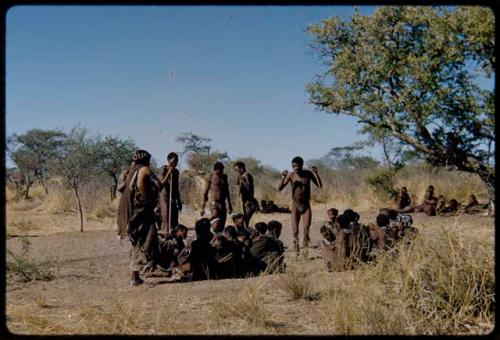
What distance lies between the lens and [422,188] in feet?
72.1

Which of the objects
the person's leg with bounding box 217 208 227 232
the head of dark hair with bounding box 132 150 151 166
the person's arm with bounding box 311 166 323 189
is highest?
the head of dark hair with bounding box 132 150 151 166

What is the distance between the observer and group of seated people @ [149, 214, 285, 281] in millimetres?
8758

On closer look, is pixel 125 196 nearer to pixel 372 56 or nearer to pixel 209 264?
pixel 209 264

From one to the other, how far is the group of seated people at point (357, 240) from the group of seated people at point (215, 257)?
2.30 feet

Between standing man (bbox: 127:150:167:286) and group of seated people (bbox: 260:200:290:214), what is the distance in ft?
42.9

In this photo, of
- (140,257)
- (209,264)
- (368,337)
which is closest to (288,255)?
(209,264)

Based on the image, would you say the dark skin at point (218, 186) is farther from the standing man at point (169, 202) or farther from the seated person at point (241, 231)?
the seated person at point (241, 231)

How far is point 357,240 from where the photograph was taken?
323 inches

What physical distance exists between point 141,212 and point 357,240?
9.55ft

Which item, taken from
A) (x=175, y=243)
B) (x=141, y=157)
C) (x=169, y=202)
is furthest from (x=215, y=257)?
(x=169, y=202)

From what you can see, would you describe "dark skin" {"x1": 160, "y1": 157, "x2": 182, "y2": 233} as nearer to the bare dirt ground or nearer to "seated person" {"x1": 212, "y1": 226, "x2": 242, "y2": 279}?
the bare dirt ground

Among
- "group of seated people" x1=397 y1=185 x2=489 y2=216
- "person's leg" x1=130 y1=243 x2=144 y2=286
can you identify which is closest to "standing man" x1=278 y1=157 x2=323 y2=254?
Result: "person's leg" x1=130 y1=243 x2=144 y2=286

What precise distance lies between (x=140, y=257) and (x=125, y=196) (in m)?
0.87

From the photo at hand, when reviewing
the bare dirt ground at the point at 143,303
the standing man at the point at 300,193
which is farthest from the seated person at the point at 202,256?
the standing man at the point at 300,193
